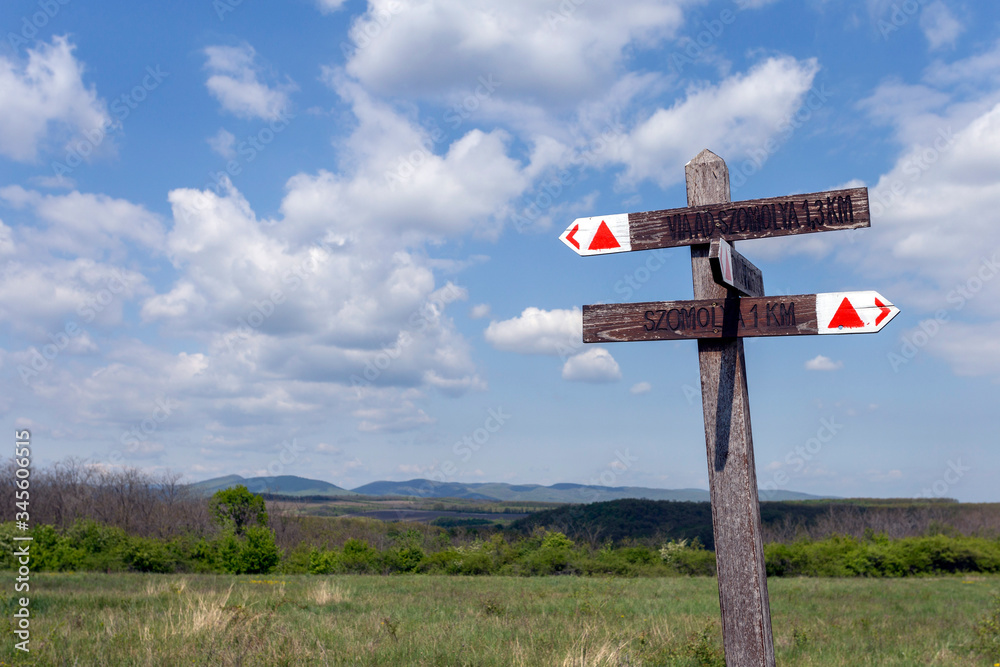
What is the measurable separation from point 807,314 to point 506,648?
4.92m

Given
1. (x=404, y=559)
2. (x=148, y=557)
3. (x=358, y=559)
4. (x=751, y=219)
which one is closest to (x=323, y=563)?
(x=358, y=559)

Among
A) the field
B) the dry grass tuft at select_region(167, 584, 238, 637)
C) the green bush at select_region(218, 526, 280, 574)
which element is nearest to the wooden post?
the field

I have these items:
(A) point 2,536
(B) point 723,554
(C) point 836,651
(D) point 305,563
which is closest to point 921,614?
(C) point 836,651

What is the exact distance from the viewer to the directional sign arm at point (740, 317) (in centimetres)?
410

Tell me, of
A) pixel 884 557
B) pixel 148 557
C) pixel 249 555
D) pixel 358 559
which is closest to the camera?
pixel 148 557

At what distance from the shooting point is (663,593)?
17.6m

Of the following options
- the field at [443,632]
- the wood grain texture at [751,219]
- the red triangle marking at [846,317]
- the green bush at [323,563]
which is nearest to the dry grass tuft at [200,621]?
the field at [443,632]

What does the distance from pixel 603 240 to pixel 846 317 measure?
1735 mm

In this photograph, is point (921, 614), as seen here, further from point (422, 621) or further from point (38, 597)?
point (38, 597)

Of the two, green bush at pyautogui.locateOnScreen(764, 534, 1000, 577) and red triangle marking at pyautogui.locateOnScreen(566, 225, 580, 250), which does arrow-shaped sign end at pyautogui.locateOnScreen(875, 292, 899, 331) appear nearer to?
A: red triangle marking at pyautogui.locateOnScreen(566, 225, 580, 250)

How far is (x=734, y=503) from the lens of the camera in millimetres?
4293

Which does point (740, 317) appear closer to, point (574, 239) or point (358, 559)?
point (574, 239)

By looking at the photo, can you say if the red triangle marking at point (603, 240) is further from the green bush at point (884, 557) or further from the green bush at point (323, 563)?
the green bush at point (884, 557)

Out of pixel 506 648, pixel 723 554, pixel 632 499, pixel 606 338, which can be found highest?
pixel 606 338
